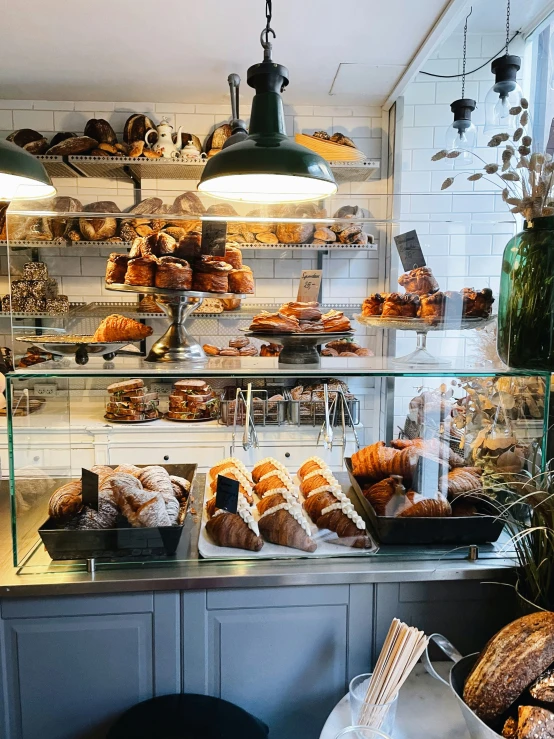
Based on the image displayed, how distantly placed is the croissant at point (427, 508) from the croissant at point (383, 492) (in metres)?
0.04

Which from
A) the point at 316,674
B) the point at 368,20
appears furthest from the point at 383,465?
the point at 368,20

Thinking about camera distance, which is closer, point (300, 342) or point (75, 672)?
point (75, 672)

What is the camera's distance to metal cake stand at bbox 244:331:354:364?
151 cm

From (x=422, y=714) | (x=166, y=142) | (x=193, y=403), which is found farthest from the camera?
(x=166, y=142)

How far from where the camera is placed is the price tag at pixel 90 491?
1339 mm

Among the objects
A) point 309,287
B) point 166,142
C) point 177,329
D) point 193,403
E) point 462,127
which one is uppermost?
point 166,142

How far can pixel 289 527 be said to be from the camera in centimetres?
138

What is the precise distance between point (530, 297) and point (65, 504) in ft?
4.15

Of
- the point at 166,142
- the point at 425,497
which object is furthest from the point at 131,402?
the point at 166,142

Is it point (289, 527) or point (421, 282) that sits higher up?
point (421, 282)

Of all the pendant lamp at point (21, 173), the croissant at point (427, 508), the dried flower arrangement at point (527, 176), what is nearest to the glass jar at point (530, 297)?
the dried flower arrangement at point (527, 176)

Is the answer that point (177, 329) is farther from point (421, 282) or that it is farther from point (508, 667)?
point (508, 667)

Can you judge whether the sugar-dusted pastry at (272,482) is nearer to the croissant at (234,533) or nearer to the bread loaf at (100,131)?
the croissant at (234,533)

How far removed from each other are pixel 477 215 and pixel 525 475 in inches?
27.9
